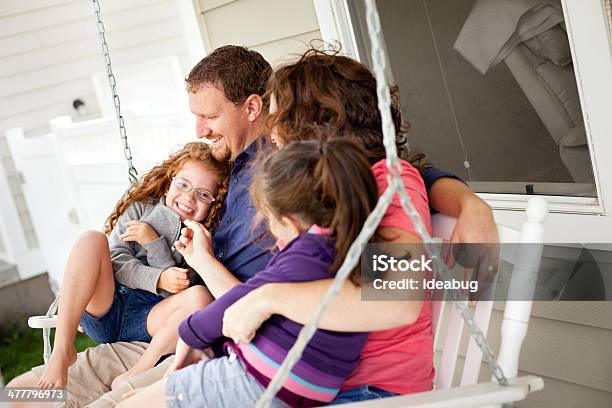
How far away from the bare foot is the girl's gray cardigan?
259 mm

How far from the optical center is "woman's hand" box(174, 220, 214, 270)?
5.89 ft

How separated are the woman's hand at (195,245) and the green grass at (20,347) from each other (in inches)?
164

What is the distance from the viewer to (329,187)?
4.13 ft

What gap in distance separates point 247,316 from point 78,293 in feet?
2.29

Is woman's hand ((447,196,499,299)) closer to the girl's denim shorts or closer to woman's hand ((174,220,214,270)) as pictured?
woman's hand ((174,220,214,270))

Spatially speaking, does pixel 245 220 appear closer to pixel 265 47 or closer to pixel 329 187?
pixel 329 187

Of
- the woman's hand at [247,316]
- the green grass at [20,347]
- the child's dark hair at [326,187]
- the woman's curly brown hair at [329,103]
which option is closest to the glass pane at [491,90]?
the woman's curly brown hair at [329,103]

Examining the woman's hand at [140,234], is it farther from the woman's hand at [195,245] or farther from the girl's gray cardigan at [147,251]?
the woman's hand at [195,245]

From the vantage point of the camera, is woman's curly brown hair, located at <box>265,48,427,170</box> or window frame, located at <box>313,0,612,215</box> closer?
woman's curly brown hair, located at <box>265,48,427,170</box>

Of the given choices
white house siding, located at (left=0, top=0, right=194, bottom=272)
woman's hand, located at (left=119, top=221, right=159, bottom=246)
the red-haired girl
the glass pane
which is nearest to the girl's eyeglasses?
the red-haired girl

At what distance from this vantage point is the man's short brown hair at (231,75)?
2.01 metres

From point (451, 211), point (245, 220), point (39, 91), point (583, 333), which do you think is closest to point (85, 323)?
point (245, 220)

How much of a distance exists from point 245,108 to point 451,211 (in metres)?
0.74

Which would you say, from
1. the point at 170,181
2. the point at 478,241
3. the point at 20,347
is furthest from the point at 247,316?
the point at 20,347
